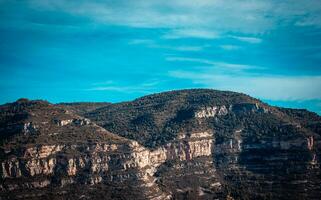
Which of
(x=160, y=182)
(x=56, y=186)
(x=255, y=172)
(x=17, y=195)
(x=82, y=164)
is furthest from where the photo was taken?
(x=255, y=172)

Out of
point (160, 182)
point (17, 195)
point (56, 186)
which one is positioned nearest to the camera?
point (17, 195)

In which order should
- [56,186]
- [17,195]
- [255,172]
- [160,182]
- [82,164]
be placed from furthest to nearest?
[255,172] → [160,182] → [82,164] → [56,186] → [17,195]

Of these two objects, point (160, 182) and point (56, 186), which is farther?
point (160, 182)

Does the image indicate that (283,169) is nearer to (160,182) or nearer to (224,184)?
(224,184)

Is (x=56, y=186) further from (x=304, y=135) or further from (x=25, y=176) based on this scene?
(x=304, y=135)

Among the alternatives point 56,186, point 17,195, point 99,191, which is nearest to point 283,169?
point 99,191

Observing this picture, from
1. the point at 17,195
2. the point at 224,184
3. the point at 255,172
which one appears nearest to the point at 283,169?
the point at 255,172

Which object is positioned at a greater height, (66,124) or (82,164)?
(66,124)

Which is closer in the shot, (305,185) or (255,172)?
(305,185)

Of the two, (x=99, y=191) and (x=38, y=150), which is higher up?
(x=38, y=150)
